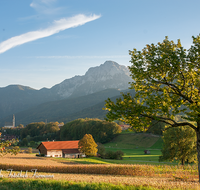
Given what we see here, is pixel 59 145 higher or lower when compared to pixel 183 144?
lower

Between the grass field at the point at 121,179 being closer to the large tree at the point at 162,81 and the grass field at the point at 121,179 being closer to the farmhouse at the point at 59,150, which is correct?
the large tree at the point at 162,81

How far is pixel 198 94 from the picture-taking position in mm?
16234

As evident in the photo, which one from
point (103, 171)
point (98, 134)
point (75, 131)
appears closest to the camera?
point (103, 171)

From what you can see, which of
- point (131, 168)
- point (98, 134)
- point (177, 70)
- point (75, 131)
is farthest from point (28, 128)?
point (177, 70)

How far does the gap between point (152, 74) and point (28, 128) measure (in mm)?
178668

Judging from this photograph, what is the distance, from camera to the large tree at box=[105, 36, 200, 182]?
15516 mm

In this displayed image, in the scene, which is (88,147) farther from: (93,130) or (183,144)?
(93,130)

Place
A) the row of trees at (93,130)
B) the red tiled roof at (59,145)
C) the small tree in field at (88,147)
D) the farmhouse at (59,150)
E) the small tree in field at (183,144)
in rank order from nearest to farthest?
the small tree in field at (183,144), the small tree in field at (88,147), the farmhouse at (59,150), the red tiled roof at (59,145), the row of trees at (93,130)

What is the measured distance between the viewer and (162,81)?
16.8 meters

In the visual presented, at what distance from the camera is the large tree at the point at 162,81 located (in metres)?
15.5

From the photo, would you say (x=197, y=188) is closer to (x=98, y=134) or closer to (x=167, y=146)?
(x=167, y=146)

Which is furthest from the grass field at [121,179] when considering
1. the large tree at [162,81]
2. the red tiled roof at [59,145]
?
the red tiled roof at [59,145]

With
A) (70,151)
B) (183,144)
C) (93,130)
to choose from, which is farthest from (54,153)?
(93,130)

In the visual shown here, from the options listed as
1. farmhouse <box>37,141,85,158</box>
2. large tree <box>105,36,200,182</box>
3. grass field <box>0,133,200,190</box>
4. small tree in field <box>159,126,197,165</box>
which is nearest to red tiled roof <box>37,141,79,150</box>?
farmhouse <box>37,141,85,158</box>
